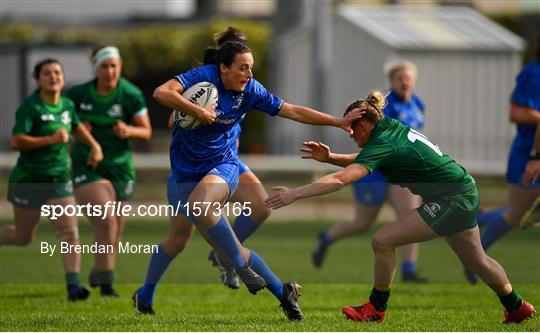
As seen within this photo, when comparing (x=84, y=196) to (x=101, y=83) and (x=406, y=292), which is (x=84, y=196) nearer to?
(x=101, y=83)

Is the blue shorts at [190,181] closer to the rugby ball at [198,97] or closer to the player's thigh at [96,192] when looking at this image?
the rugby ball at [198,97]

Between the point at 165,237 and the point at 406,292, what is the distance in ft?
8.40

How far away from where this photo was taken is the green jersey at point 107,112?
10641 mm

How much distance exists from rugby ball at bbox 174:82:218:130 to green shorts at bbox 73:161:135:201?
2253 mm

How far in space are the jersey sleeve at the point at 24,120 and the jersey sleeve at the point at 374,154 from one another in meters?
3.11

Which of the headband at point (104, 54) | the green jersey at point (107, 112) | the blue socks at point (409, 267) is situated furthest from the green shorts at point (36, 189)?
the blue socks at point (409, 267)

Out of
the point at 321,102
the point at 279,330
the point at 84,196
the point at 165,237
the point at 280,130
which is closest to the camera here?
the point at 279,330

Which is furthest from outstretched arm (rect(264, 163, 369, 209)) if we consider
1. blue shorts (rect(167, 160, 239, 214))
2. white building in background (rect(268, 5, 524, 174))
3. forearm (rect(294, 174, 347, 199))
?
white building in background (rect(268, 5, 524, 174))

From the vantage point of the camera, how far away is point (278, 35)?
27.4 meters

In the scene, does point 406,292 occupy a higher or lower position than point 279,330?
lower

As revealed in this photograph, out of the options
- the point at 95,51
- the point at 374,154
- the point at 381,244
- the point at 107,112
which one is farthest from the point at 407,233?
the point at 95,51

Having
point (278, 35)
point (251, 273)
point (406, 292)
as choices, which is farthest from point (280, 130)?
point (251, 273)

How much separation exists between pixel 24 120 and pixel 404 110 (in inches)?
137
